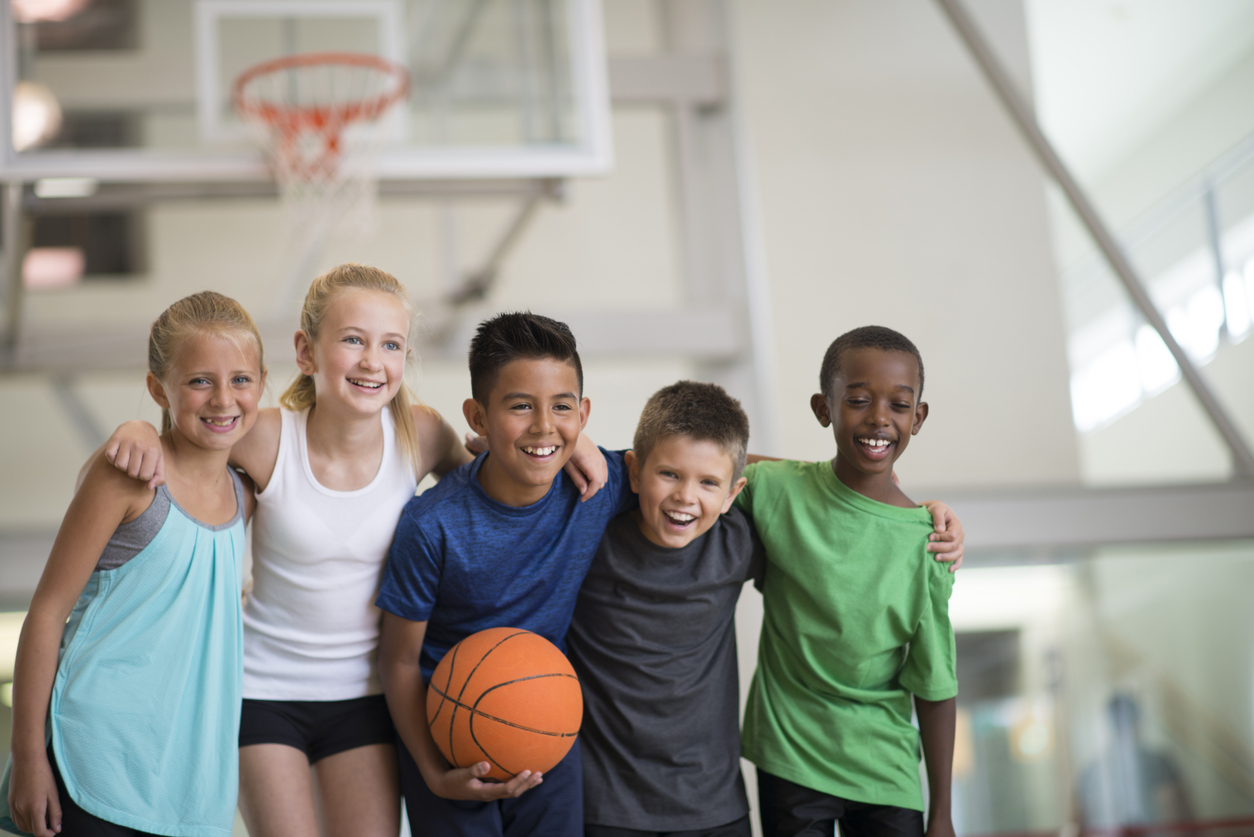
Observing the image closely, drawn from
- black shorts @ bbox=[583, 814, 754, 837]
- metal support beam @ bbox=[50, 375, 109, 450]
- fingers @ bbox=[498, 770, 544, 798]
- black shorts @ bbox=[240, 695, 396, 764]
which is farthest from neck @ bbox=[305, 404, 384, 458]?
metal support beam @ bbox=[50, 375, 109, 450]

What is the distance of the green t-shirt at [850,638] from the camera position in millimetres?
1880

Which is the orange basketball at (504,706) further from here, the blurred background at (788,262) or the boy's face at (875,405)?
the blurred background at (788,262)

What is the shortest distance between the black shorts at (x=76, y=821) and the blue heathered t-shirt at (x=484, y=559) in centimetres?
47

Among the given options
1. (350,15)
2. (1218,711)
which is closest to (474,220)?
(350,15)

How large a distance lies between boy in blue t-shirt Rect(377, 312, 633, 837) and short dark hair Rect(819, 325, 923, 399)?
441 mm

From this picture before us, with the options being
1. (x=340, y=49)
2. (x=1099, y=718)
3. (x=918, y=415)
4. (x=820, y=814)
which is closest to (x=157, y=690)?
(x=820, y=814)

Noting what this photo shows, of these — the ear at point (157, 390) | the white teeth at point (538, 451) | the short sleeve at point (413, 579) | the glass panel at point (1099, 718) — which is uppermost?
the ear at point (157, 390)

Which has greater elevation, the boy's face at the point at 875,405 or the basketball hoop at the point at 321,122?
the basketball hoop at the point at 321,122

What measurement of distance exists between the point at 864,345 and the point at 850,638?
1.59 ft

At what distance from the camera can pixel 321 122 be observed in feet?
11.7

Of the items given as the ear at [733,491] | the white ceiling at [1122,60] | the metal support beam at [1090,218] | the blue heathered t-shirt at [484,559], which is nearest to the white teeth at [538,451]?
the blue heathered t-shirt at [484,559]

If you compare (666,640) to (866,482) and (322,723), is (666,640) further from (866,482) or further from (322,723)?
(322,723)

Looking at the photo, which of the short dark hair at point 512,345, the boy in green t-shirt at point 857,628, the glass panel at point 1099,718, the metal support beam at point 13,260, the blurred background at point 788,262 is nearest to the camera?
the short dark hair at point 512,345

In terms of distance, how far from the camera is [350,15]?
12.1 ft
